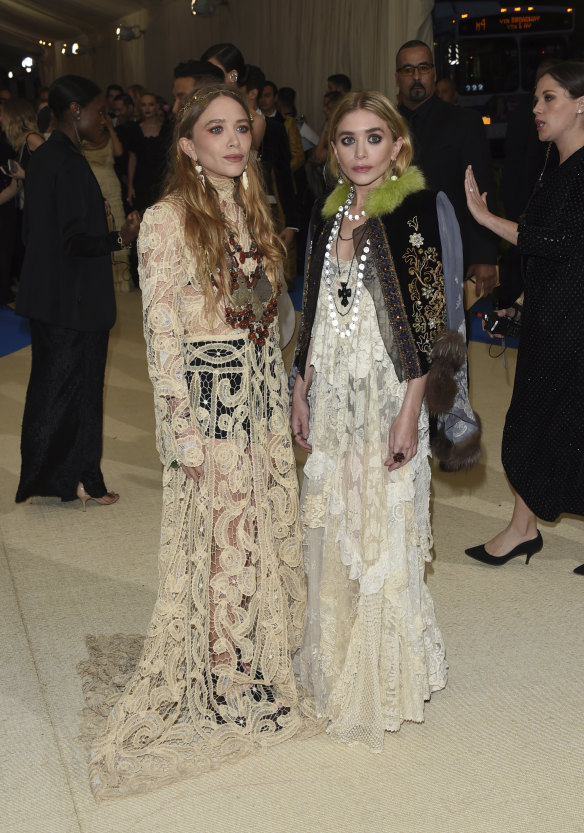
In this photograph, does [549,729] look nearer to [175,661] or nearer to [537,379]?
[175,661]

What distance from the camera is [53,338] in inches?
165

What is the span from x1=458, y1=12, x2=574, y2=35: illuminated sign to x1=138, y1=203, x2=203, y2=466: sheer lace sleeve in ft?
Result: 30.5

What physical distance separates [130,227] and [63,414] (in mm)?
985

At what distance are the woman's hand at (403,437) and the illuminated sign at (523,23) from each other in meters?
9.30

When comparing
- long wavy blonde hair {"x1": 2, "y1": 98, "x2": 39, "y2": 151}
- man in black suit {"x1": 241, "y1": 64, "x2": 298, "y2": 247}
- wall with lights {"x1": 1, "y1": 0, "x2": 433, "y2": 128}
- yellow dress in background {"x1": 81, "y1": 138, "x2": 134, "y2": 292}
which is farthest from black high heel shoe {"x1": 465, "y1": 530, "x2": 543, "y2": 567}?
yellow dress in background {"x1": 81, "y1": 138, "x2": 134, "y2": 292}

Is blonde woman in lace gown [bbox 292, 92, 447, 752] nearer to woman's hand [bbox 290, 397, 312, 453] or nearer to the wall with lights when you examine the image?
woman's hand [bbox 290, 397, 312, 453]

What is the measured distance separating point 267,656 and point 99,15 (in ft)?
61.4

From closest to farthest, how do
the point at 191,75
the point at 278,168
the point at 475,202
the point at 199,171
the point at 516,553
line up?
the point at 199,171 < the point at 475,202 < the point at 516,553 < the point at 191,75 < the point at 278,168

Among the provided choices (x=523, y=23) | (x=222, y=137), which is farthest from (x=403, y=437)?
(x=523, y=23)

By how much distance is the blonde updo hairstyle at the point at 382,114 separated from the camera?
2.37 meters

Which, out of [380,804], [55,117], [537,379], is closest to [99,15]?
[55,117]

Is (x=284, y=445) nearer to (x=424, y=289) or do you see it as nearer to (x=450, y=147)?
(x=424, y=289)

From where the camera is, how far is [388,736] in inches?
104


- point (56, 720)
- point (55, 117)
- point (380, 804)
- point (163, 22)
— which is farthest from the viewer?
point (163, 22)
